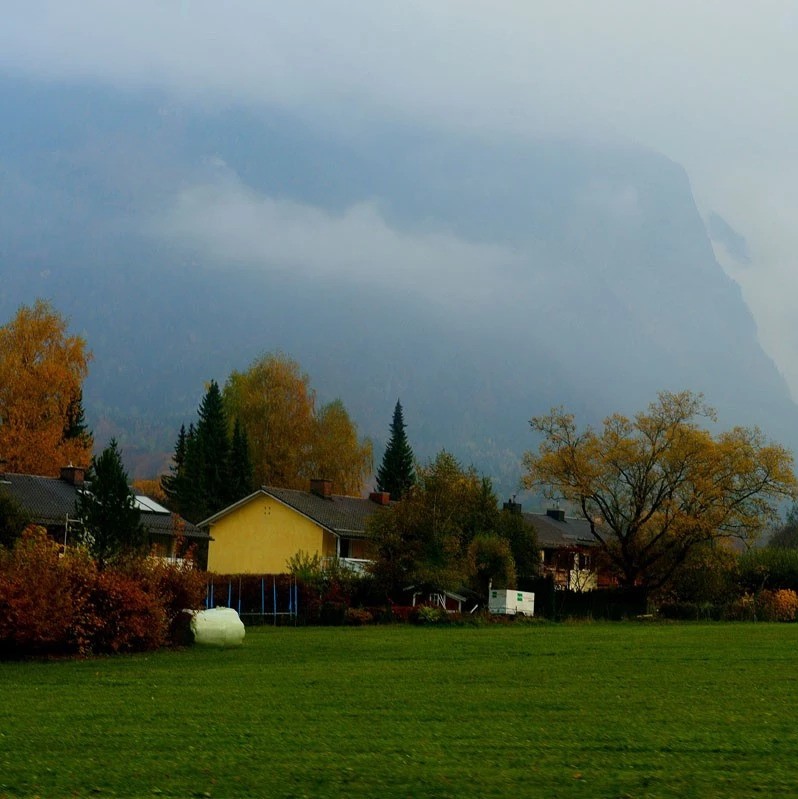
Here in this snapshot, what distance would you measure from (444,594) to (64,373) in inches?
Answer: 1191

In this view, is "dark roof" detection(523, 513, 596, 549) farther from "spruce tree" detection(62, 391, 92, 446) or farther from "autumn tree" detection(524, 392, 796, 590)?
"spruce tree" detection(62, 391, 92, 446)

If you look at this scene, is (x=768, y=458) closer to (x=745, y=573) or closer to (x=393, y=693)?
(x=745, y=573)

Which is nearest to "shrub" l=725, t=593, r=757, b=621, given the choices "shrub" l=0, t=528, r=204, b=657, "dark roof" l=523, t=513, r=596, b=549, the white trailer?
the white trailer

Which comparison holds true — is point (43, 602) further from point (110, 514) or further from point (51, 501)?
point (51, 501)

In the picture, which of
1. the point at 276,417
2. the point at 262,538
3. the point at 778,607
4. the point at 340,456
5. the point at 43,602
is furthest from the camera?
the point at 276,417

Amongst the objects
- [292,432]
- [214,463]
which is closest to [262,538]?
[214,463]

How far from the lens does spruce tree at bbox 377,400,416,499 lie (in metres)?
101

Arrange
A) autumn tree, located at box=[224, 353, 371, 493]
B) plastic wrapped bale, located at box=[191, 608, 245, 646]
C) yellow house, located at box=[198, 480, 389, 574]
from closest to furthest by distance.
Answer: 1. plastic wrapped bale, located at box=[191, 608, 245, 646]
2. yellow house, located at box=[198, 480, 389, 574]
3. autumn tree, located at box=[224, 353, 371, 493]

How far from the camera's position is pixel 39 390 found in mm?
69250

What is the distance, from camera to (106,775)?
392 inches

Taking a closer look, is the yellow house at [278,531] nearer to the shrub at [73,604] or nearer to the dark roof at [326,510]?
the dark roof at [326,510]

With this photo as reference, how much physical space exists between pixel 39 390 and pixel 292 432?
26.1 metres

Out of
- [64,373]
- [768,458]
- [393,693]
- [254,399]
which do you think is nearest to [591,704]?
[393,693]

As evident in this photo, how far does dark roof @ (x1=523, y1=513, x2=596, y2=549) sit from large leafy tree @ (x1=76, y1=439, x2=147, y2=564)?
155 ft
